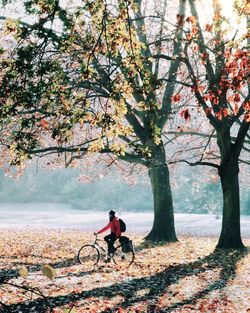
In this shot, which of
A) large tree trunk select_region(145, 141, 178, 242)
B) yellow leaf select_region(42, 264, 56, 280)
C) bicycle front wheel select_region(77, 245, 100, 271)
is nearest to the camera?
yellow leaf select_region(42, 264, 56, 280)

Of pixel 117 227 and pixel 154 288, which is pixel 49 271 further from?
pixel 117 227

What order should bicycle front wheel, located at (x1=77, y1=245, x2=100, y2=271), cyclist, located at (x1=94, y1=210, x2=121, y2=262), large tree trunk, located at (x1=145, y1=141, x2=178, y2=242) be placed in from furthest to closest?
large tree trunk, located at (x1=145, y1=141, x2=178, y2=242) < bicycle front wheel, located at (x1=77, y1=245, x2=100, y2=271) < cyclist, located at (x1=94, y1=210, x2=121, y2=262)

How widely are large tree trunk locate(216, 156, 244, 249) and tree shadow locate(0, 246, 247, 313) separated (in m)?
3.04

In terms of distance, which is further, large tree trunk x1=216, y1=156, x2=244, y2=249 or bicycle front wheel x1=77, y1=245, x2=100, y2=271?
large tree trunk x1=216, y1=156, x2=244, y2=249

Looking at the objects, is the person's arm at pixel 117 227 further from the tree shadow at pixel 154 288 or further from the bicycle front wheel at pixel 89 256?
the tree shadow at pixel 154 288

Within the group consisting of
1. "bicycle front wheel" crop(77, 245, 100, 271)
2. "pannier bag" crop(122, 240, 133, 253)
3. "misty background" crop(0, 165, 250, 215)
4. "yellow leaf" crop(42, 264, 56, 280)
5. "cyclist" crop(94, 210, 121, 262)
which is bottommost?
"bicycle front wheel" crop(77, 245, 100, 271)

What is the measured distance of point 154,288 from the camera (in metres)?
11.9

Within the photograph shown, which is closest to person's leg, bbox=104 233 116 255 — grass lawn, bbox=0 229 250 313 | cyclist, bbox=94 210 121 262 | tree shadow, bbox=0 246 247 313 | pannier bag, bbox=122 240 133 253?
cyclist, bbox=94 210 121 262

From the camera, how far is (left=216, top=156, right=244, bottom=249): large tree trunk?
1977 cm

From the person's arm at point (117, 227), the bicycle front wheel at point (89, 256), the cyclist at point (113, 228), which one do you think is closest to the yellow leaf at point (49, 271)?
the cyclist at point (113, 228)

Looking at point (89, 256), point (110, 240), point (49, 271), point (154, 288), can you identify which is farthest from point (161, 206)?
Result: point (49, 271)


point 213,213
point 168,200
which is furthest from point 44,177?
point 168,200

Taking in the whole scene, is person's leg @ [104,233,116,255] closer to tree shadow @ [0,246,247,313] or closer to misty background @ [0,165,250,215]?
tree shadow @ [0,246,247,313]

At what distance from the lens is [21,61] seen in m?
8.43
